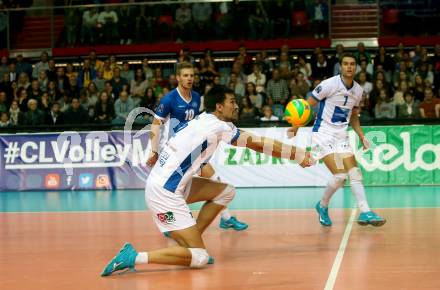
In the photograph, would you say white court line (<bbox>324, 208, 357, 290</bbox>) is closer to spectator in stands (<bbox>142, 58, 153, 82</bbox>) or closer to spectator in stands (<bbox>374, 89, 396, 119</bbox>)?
spectator in stands (<bbox>374, 89, 396, 119</bbox>)

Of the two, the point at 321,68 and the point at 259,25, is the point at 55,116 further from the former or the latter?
the point at 259,25

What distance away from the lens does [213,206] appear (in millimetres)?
8789

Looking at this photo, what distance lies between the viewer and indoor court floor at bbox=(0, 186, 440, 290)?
23.9 ft

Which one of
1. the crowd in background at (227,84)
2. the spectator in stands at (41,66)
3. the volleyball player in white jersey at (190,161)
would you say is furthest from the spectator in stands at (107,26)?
the volleyball player in white jersey at (190,161)

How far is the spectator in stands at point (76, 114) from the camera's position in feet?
62.4

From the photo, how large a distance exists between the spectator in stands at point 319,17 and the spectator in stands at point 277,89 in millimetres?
4778

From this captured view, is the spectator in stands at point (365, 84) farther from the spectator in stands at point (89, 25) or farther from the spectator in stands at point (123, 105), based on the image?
the spectator in stands at point (89, 25)

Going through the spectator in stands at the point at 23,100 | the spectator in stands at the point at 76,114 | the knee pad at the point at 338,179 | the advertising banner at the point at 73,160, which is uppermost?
the spectator in stands at the point at 23,100

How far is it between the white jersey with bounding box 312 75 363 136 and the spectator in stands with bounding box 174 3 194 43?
519 inches

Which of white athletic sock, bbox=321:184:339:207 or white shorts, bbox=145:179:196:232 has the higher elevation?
white shorts, bbox=145:179:196:232

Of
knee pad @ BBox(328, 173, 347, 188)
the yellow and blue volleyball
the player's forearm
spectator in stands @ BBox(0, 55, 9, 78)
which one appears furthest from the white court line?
spectator in stands @ BBox(0, 55, 9, 78)

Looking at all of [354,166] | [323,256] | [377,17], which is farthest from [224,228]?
[377,17]

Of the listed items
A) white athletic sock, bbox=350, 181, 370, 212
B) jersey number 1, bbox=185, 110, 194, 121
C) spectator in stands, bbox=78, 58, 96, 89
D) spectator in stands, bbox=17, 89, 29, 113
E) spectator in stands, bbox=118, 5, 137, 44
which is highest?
spectator in stands, bbox=118, 5, 137, 44

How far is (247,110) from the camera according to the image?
18250mm
